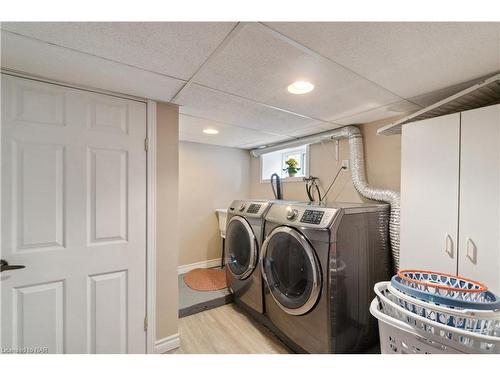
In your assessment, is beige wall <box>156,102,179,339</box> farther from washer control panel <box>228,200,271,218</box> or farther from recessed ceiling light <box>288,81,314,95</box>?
recessed ceiling light <box>288,81,314,95</box>

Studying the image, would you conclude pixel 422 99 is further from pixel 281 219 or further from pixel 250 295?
pixel 250 295

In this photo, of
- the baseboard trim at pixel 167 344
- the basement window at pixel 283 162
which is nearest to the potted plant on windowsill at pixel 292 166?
the basement window at pixel 283 162

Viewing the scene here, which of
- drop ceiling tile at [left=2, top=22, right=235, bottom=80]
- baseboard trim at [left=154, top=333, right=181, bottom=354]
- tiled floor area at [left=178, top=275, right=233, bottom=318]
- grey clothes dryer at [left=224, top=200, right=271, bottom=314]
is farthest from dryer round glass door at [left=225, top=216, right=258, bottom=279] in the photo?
drop ceiling tile at [left=2, top=22, right=235, bottom=80]

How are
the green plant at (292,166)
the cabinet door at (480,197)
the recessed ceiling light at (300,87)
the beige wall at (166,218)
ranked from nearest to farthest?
1. the cabinet door at (480,197)
2. the recessed ceiling light at (300,87)
3. the beige wall at (166,218)
4. the green plant at (292,166)

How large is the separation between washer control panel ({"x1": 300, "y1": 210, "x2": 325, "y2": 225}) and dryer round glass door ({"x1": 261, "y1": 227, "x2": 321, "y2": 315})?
0.12 meters

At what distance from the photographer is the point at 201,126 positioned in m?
2.30

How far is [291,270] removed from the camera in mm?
1646

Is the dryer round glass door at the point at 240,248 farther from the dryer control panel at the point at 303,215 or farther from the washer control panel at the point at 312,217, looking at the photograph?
the washer control panel at the point at 312,217

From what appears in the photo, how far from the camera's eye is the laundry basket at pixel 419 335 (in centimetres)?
74

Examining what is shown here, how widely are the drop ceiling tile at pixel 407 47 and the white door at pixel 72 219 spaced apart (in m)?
1.30

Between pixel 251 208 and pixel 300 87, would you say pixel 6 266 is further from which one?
pixel 300 87

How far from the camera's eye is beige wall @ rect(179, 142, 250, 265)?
3145mm
